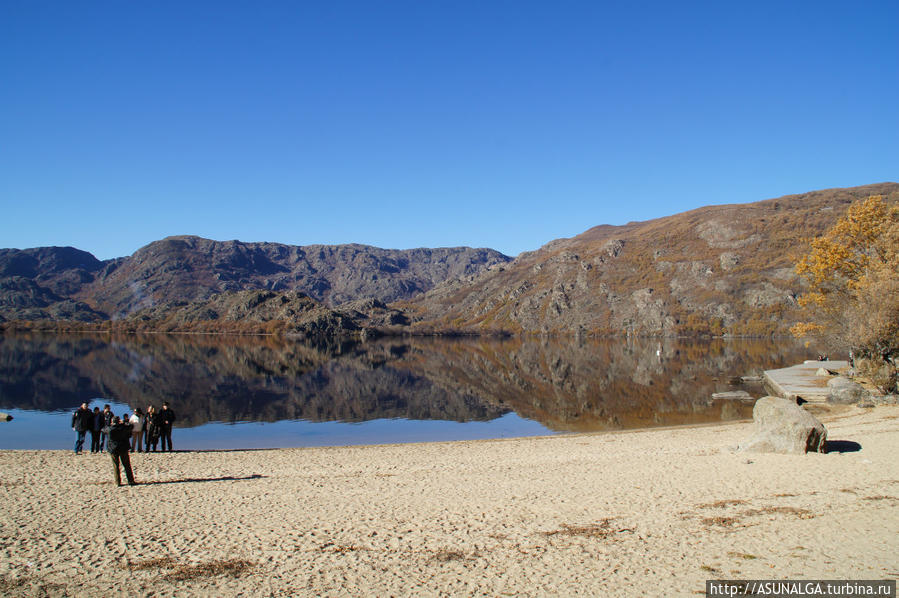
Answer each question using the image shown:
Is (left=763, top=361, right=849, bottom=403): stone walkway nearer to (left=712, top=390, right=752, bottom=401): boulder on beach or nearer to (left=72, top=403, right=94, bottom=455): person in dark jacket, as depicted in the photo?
(left=712, top=390, right=752, bottom=401): boulder on beach

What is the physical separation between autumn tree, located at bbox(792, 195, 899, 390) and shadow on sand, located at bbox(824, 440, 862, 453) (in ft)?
60.6

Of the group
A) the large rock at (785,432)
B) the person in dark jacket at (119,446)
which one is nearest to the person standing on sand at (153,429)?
the person in dark jacket at (119,446)

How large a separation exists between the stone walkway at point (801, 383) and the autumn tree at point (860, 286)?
353 cm

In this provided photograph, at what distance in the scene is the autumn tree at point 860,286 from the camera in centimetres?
3606

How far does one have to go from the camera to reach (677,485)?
17359 millimetres

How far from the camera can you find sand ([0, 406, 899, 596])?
1050 cm

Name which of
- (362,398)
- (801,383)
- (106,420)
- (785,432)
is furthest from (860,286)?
(106,420)

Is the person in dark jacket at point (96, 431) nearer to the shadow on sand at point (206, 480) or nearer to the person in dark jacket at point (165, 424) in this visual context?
the person in dark jacket at point (165, 424)

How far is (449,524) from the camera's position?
14078 mm

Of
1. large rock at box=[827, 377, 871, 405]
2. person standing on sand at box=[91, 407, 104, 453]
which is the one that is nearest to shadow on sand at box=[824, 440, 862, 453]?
large rock at box=[827, 377, 871, 405]

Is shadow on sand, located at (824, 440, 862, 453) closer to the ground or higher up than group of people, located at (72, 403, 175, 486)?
closer to the ground

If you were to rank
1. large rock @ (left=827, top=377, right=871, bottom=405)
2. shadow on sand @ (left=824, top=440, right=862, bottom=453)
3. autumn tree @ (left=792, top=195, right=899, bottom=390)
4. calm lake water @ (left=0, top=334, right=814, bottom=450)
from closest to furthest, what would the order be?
shadow on sand @ (left=824, top=440, right=862, bottom=453)
calm lake water @ (left=0, top=334, right=814, bottom=450)
large rock @ (left=827, top=377, right=871, bottom=405)
autumn tree @ (left=792, top=195, right=899, bottom=390)

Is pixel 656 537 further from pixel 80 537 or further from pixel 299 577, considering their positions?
pixel 80 537

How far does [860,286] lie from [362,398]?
39312 mm
